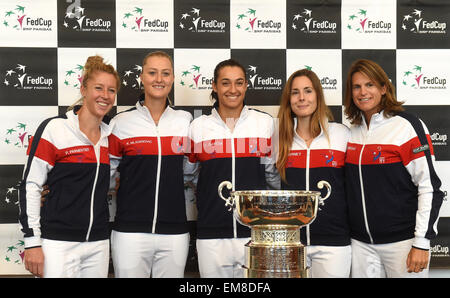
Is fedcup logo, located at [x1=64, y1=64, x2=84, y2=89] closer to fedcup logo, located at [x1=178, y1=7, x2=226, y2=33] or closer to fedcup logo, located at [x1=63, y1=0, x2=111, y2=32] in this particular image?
fedcup logo, located at [x1=63, y1=0, x2=111, y2=32]

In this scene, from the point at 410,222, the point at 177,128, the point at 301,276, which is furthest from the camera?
the point at 177,128

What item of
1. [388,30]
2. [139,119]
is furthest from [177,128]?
[388,30]

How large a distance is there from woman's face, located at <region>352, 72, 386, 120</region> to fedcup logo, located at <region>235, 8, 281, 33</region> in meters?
0.75

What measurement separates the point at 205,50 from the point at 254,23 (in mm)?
358

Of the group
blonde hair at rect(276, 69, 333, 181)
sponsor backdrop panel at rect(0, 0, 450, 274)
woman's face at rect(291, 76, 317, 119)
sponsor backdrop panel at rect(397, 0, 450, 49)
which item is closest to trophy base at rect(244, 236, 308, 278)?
blonde hair at rect(276, 69, 333, 181)

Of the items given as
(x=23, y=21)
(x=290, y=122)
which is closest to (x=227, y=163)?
(x=290, y=122)

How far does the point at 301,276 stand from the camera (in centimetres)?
157

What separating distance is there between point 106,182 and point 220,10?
4.40 feet

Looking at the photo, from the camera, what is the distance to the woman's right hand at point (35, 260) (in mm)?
2242

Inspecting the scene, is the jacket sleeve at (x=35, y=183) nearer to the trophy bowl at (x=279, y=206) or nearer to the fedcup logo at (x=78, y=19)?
the fedcup logo at (x=78, y=19)

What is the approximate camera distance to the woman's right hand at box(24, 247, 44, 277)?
2.24 metres

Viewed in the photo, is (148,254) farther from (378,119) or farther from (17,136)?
(378,119)

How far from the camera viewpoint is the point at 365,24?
3096 mm

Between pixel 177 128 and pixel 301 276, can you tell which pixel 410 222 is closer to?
pixel 301 276
